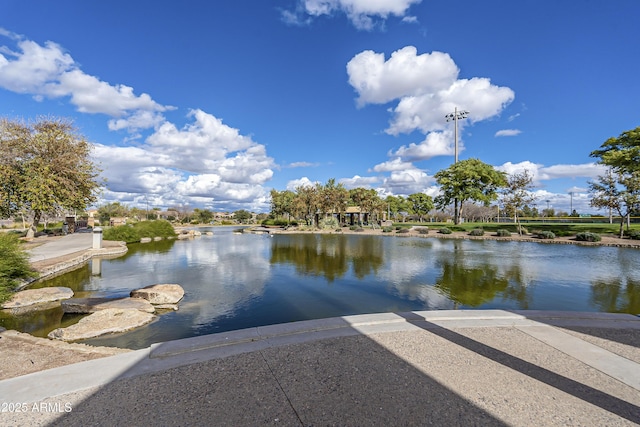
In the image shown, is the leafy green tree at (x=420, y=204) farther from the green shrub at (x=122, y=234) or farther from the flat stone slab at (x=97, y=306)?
the flat stone slab at (x=97, y=306)

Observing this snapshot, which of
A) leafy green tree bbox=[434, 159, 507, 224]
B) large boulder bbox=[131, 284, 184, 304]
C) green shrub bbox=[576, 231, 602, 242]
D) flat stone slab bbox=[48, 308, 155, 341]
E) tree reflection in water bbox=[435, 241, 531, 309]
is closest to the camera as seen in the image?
flat stone slab bbox=[48, 308, 155, 341]

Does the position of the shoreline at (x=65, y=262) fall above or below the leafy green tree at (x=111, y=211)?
below

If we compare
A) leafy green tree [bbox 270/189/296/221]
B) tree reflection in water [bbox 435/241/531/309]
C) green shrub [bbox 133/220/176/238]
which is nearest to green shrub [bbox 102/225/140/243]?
green shrub [bbox 133/220/176/238]

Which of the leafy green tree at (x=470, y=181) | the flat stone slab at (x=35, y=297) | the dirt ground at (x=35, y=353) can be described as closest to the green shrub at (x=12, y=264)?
the flat stone slab at (x=35, y=297)

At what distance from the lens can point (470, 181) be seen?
3894 centimetres

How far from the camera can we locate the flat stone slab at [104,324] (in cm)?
534

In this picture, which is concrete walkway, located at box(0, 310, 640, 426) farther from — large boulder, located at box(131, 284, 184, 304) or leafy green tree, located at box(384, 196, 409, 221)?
leafy green tree, located at box(384, 196, 409, 221)

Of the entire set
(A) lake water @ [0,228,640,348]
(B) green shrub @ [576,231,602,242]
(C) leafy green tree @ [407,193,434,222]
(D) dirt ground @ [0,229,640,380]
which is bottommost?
(A) lake water @ [0,228,640,348]

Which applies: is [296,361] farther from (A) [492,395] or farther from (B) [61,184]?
(B) [61,184]

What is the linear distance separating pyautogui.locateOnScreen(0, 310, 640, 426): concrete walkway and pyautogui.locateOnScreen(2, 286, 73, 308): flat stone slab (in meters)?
5.78

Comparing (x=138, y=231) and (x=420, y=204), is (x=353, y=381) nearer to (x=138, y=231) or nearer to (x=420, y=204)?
(x=138, y=231)

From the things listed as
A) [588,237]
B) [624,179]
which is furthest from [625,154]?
[588,237]

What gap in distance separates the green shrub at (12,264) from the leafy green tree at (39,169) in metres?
11.6

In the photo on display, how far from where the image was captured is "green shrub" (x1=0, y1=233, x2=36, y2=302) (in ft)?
25.5
